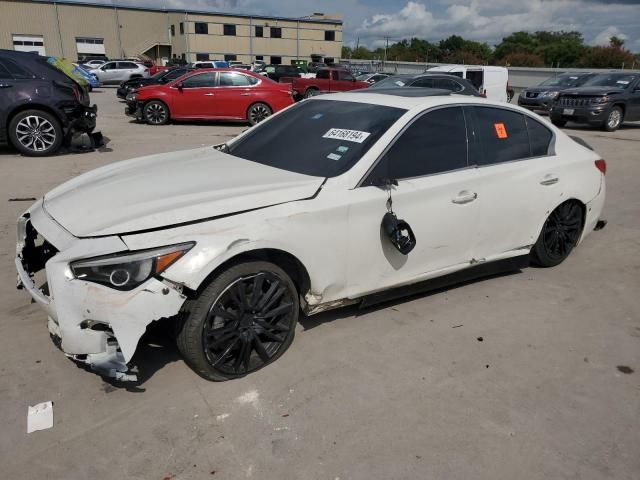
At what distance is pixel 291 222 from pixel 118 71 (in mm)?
34478

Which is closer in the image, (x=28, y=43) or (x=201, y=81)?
(x=201, y=81)

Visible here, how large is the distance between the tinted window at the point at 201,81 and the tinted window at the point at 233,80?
0.24 metres

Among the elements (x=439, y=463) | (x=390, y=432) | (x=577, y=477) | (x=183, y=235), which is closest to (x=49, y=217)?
(x=183, y=235)

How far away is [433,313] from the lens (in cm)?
392

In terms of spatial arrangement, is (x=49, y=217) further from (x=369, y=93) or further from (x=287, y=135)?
(x=369, y=93)

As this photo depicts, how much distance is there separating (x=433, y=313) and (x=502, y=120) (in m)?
1.67

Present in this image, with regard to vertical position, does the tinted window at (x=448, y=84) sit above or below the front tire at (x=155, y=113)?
above

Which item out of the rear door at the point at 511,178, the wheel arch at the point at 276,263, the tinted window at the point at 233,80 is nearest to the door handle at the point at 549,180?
the rear door at the point at 511,178

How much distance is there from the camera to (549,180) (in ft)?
14.3

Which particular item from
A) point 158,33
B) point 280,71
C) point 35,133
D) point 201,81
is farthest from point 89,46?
point 35,133

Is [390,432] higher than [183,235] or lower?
lower

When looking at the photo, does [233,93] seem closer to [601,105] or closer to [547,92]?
[601,105]

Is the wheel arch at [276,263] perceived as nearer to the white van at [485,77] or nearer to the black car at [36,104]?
the black car at [36,104]

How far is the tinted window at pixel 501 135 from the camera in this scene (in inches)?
159
